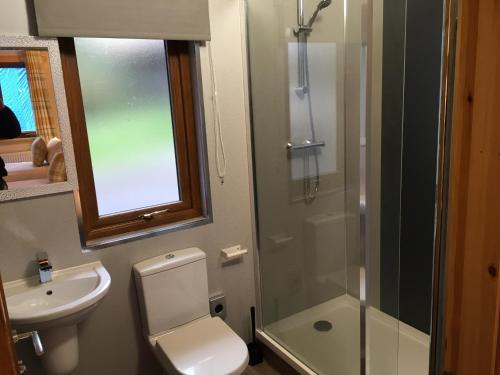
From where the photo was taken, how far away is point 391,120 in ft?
6.68

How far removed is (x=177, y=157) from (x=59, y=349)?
1102 mm

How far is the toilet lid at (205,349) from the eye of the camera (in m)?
1.83

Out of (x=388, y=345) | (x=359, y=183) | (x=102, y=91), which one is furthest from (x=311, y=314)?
(x=102, y=91)

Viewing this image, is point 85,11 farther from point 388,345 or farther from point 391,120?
point 388,345

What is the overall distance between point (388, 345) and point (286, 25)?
5.81 ft

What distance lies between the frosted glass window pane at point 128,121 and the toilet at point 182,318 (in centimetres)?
38

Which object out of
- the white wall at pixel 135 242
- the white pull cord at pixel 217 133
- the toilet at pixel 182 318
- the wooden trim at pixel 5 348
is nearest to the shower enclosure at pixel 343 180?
the white wall at pixel 135 242

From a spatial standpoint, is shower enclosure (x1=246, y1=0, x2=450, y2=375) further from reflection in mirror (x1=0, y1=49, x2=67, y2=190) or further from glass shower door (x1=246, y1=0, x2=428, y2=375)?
reflection in mirror (x1=0, y1=49, x2=67, y2=190)

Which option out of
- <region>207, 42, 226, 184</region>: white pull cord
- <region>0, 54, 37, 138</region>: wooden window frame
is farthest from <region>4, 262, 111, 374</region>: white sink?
<region>0, 54, 37, 138</region>: wooden window frame

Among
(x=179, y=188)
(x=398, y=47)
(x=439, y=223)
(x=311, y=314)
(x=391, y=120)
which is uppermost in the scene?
(x=398, y=47)

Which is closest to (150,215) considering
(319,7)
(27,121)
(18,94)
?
(27,121)

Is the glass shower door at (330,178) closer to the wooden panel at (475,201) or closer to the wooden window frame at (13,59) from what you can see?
the wooden panel at (475,201)

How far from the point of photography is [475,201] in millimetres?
686

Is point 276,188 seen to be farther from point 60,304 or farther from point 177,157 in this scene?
point 60,304
